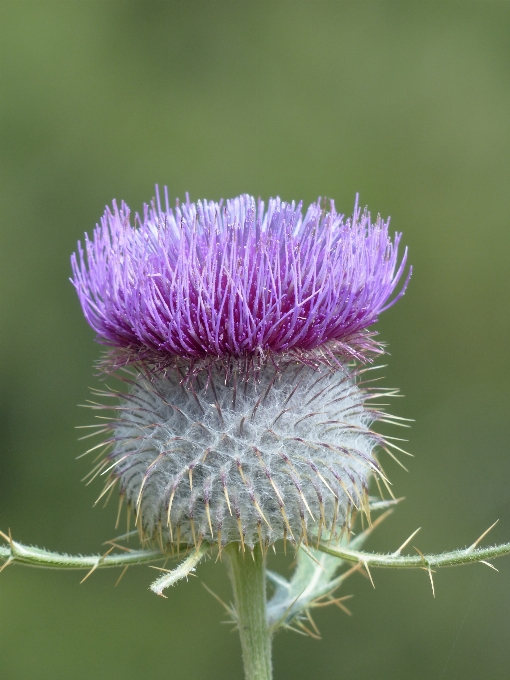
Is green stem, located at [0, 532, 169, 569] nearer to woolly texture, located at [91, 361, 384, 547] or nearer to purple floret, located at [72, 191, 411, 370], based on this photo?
woolly texture, located at [91, 361, 384, 547]

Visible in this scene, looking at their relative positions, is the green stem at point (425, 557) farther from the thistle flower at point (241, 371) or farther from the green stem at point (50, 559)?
the green stem at point (50, 559)

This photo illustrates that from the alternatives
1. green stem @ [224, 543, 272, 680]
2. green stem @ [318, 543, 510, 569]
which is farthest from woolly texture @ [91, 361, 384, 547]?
green stem @ [224, 543, 272, 680]

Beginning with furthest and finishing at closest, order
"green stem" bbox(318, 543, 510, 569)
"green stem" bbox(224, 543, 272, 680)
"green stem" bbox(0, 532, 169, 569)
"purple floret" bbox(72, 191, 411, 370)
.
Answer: "green stem" bbox(224, 543, 272, 680)
"purple floret" bbox(72, 191, 411, 370)
"green stem" bbox(0, 532, 169, 569)
"green stem" bbox(318, 543, 510, 569)

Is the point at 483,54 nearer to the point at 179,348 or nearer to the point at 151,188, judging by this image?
the point at 151,188

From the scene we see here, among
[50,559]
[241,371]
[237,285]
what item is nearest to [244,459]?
[241,371]

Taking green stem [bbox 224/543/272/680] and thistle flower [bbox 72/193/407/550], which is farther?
green stem [bbox 224/543/272/680]

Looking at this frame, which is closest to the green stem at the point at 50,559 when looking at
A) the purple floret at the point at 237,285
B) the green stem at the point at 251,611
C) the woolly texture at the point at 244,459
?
the woolly texture at the point at 244,459

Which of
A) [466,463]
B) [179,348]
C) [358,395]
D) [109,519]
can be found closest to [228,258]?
[179,348]

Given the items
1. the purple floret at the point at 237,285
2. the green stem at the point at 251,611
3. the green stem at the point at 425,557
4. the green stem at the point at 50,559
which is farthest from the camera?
the green stem at the point at 251,611
